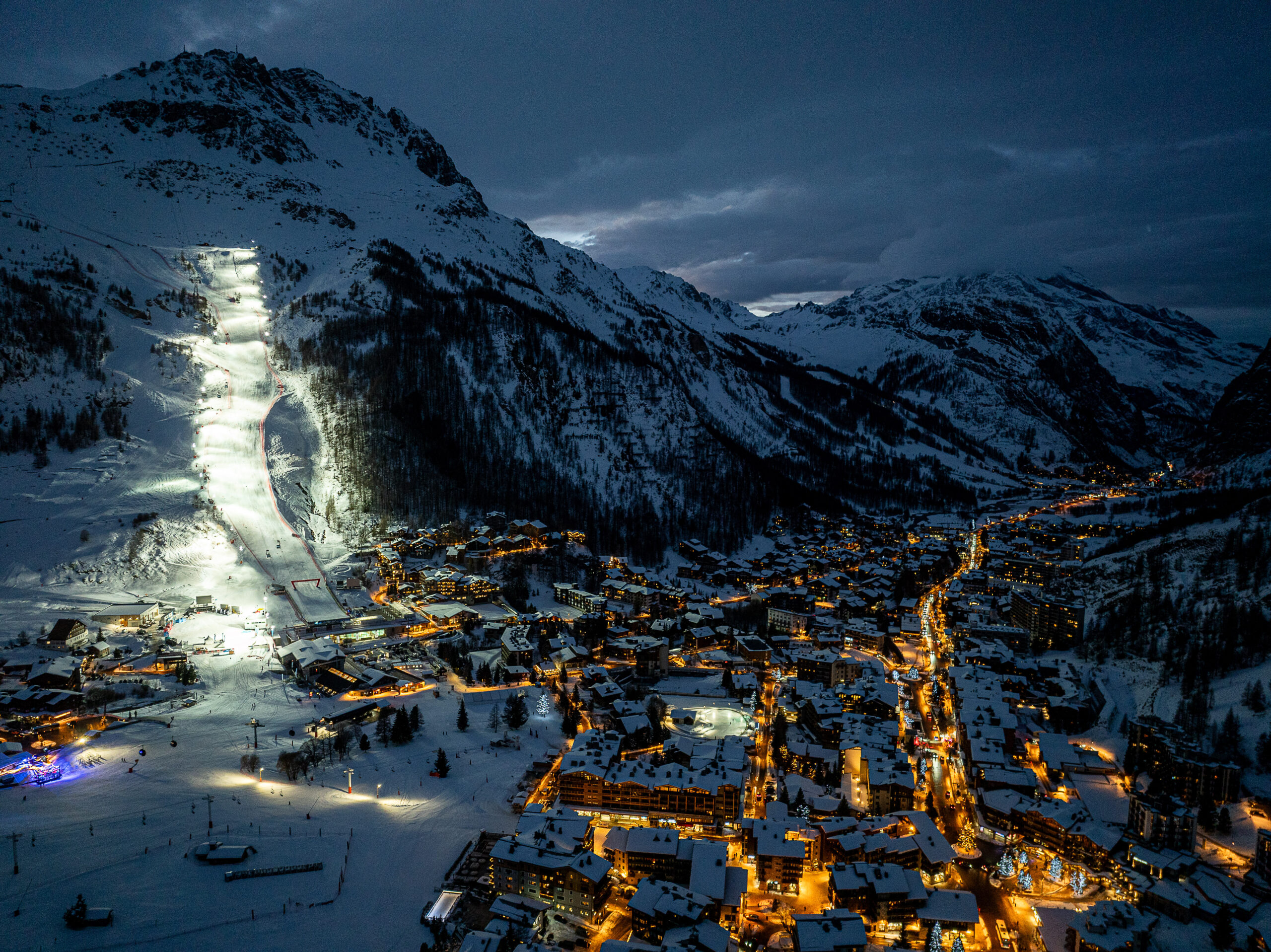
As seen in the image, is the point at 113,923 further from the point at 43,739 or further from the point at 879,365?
the point at 879,365

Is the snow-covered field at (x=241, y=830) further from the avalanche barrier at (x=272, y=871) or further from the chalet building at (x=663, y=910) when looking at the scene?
the chalet building at (x=663, y=910)

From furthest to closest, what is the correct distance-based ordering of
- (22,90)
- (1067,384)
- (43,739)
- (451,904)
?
1. (1067,384)
2. (22,90)
3. (43,739)
4. (451,904)

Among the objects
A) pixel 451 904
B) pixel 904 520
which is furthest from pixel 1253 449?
pixel 451 904

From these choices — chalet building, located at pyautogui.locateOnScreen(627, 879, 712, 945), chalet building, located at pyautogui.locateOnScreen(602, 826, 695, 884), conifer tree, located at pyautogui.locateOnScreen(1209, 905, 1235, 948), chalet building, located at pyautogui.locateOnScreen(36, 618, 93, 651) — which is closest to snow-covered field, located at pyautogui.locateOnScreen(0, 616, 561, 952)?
chalet building, located at pyautogui.locateOnScreen(602, 826, 695, 884)

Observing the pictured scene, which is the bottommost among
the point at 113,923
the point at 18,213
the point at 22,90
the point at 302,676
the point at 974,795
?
the point at 974,795

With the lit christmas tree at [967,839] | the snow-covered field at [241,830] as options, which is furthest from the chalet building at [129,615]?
the lit christmas tree at [967,839]

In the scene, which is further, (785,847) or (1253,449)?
(1253,449)

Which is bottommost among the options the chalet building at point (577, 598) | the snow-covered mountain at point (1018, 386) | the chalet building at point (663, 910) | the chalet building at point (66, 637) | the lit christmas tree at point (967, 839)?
the lit christmas tree at point (967, 839)
